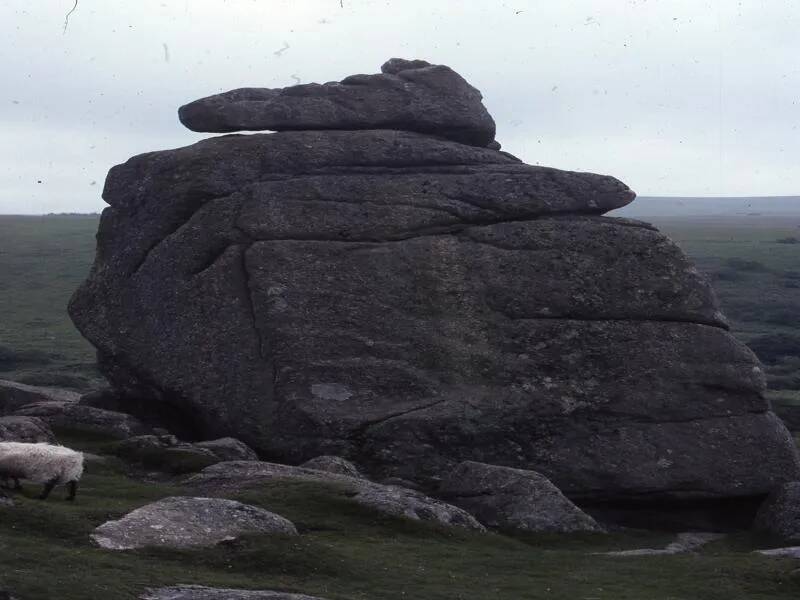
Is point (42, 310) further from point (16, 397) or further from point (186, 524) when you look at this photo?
point (186, 524)

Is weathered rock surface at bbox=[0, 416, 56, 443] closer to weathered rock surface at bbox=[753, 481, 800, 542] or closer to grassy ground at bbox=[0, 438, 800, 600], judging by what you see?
grassy ground at bbox=[0, 438, 800, 600]

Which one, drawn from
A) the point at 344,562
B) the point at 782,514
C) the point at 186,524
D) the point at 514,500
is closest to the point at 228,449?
the point at 514,500

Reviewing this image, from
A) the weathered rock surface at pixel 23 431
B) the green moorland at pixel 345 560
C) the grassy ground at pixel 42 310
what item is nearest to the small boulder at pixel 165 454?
the green moorland at pixel 345 560

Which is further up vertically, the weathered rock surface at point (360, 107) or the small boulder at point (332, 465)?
the weathered rock surface at point (360, 107)

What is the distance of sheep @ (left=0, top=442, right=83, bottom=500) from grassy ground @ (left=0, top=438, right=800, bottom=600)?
19.9 inches

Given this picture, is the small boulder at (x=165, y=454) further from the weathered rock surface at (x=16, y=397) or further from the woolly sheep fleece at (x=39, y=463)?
the weathered rock surface at (x=16, y=397)

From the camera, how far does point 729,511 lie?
3988 cm

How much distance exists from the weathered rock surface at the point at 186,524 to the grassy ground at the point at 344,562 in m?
0.42

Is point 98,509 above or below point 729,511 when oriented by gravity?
above

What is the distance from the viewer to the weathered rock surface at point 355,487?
105ft

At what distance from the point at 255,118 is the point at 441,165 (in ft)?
22.0

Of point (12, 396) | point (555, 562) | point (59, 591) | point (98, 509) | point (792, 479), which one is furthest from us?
point (12, 396)

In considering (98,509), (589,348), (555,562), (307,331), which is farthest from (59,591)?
(589,348)

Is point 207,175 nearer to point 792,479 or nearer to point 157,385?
point 157,385
